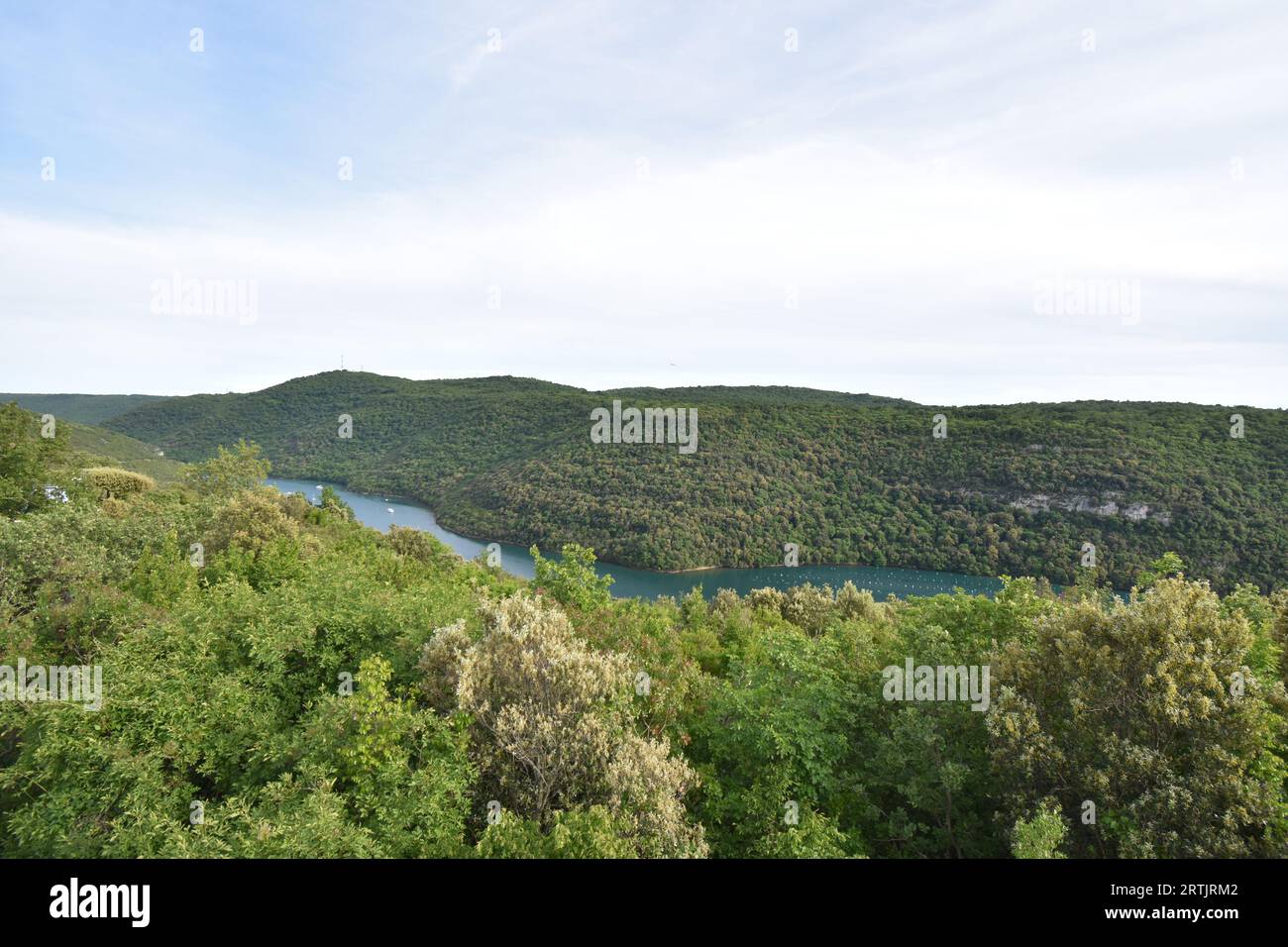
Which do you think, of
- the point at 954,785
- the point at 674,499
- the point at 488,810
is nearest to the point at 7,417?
the point at 488,810

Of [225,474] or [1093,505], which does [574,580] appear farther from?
[1093,505]

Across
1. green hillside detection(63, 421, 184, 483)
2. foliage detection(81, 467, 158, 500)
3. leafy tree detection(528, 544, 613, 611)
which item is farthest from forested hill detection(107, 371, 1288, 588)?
leafy tree detection(528, 544, 613, 611)

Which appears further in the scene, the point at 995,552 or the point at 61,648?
the point at 995,552

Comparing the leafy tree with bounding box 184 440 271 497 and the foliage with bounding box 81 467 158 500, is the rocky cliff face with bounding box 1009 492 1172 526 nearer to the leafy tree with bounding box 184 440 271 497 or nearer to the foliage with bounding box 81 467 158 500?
the leafy tree with bounding box 184 440 271 497

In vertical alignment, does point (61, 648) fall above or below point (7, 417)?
below
